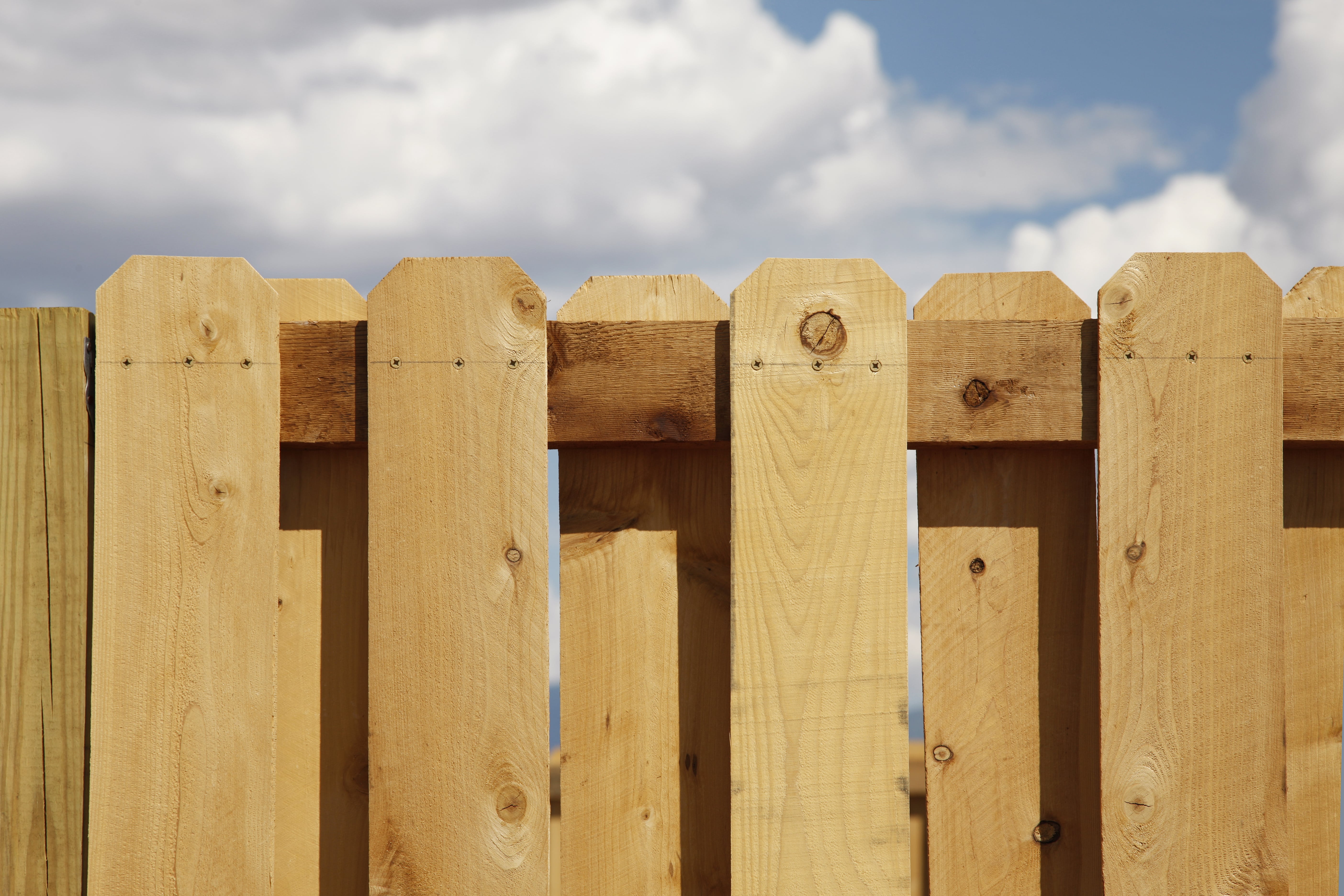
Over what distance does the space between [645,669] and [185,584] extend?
3.02 ft

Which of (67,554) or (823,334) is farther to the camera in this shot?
(67,554)

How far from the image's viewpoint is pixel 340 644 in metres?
1.93

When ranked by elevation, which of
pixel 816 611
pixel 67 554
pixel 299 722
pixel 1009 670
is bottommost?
pixel 299 722

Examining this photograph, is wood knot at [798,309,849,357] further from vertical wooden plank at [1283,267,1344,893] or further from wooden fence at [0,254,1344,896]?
vertical wooden plank at [1283,267,1344,893]

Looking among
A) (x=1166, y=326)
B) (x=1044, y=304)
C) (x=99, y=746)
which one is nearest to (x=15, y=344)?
(x=99, y=746)

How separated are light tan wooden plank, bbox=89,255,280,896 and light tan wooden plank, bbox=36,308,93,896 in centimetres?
5

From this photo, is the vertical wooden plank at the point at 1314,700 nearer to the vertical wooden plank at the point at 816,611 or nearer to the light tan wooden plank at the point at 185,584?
the vertical wooden plank at the point at 816,611

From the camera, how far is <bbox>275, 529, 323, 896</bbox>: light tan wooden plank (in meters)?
1.92

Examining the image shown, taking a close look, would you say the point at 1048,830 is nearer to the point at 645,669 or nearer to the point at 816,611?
the point at 816,611

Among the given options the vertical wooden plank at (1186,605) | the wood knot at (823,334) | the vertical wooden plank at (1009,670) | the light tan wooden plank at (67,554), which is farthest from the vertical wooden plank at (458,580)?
the vertical wooden plank at (1186,605)

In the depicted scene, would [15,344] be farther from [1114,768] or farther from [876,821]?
[1114,768]

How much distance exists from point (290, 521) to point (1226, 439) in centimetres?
188

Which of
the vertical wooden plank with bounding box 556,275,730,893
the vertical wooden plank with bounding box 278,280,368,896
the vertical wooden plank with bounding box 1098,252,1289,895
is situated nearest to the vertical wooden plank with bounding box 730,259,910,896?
the vertical wooden plank with bounding box 556,275,730,893

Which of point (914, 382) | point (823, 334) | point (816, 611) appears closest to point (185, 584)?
point (816, 611)
